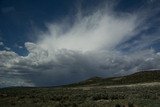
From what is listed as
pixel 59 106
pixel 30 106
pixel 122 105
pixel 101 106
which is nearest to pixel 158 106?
pixel 122 105

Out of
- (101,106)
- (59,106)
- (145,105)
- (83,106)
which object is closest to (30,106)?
(59,106)

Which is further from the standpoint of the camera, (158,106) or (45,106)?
(45,106)

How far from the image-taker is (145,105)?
1077 inches

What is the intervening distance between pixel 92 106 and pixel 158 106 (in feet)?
21.1

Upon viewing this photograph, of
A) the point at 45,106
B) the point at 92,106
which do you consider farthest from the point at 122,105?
the point at 45,106

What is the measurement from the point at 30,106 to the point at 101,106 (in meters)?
7.37

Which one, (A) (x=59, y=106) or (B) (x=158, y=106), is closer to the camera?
(B) (x=158, y=106)

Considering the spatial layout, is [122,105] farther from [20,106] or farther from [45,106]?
[20,106]

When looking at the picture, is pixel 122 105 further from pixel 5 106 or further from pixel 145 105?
pixel 5 106

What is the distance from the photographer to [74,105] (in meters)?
29.4

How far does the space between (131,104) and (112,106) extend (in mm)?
1888

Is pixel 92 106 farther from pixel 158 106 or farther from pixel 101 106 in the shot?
pixel 158 106

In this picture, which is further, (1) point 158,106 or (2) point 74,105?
(2) point 74,105

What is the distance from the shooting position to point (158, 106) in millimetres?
26234
